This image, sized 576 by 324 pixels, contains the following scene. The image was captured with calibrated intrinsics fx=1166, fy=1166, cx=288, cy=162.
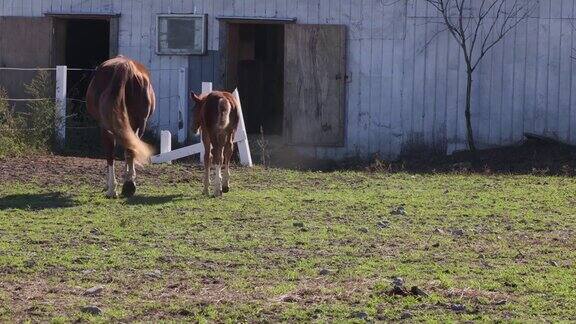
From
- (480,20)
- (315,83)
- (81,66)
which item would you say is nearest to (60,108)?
(315,83)

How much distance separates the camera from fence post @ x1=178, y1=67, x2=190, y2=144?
19375mm

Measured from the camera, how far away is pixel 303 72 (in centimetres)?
1980

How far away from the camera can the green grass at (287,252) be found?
7422mm

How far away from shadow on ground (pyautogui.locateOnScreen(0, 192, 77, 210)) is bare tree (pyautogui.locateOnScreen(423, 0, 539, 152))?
8532 millimetres

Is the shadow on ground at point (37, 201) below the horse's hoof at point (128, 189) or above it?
below

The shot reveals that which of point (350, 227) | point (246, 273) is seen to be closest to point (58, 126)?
point (350, 227)

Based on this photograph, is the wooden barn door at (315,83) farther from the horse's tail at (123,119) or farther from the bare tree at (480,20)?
the horse's tail at (123,119)

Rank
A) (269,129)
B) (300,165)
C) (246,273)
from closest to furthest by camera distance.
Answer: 1. (246,273)
2. (300,165)
3. (269,129)

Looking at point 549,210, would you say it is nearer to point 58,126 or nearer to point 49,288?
point 49,288

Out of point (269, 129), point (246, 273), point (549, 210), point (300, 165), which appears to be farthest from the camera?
point (269, 129)

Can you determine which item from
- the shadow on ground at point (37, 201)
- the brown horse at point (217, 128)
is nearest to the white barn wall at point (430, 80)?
the brown horse at point (217, 128)

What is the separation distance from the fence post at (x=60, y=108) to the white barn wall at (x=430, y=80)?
384 cm

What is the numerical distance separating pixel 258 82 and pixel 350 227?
12.0m

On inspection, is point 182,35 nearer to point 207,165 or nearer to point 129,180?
point 207,165
